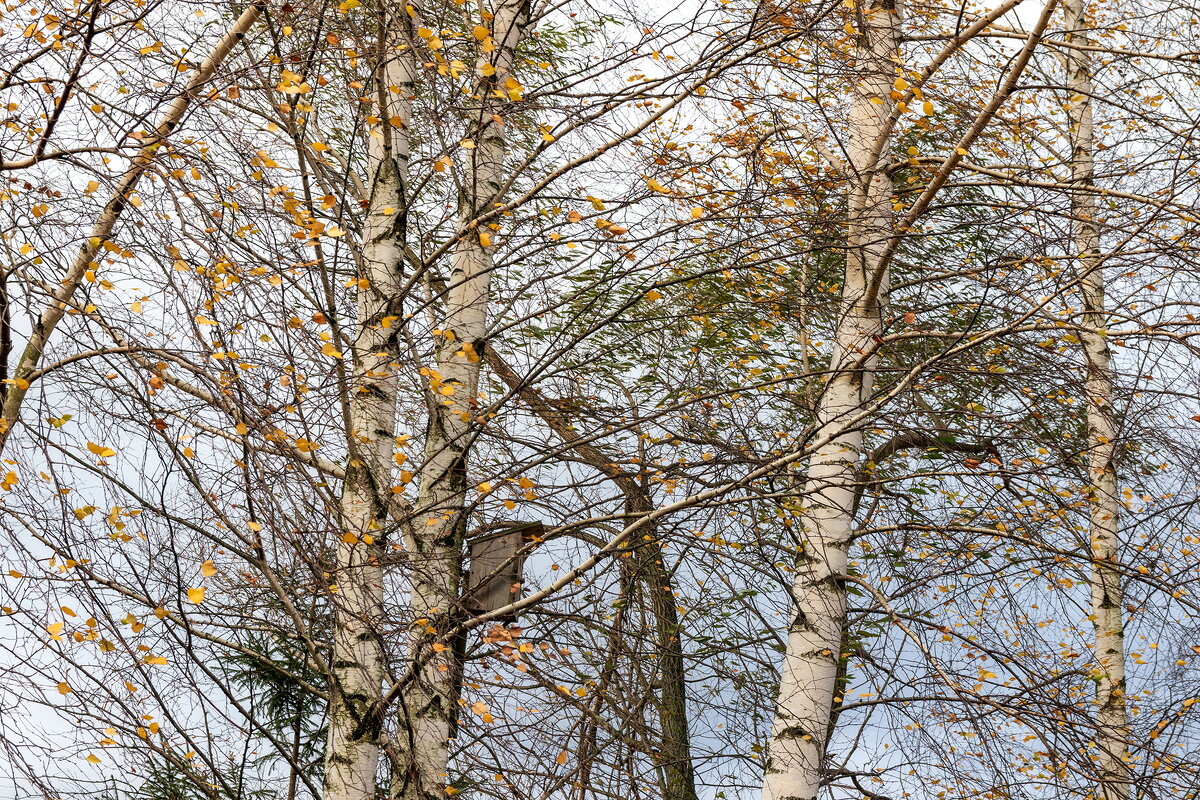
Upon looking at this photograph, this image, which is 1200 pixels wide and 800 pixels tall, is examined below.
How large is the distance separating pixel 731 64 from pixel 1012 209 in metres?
1.63

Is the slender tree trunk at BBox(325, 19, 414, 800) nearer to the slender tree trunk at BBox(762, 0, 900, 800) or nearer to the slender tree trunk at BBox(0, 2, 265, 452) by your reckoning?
the slender tree trunk at BBox(0, 2, 265, 452)

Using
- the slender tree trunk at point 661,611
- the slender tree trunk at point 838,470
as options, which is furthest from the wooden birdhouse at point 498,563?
the slender tree trunk at point 838,470

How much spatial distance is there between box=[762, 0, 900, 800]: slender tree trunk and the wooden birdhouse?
Result: 1410 millimetres

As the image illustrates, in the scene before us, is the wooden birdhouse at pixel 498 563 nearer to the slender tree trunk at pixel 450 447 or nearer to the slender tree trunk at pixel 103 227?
the slender tree trunk at pixel 450 447

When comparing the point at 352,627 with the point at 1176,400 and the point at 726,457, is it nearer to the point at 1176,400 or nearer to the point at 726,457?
the point at 726,457

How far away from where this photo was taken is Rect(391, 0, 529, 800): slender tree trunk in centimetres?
457

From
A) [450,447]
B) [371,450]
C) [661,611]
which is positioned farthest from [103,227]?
[661,611]

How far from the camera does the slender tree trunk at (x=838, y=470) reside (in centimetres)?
510

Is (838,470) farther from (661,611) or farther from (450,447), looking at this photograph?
(450,447)

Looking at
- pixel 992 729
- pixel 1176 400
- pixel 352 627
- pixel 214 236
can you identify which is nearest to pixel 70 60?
pixel 214 236

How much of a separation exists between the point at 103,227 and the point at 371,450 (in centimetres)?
140

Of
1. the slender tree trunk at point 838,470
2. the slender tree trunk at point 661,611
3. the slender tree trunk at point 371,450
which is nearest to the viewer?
the slender tree trunk at point 371,450

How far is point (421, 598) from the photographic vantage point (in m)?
5.03

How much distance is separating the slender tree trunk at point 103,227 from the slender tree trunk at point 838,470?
2.81 metres
